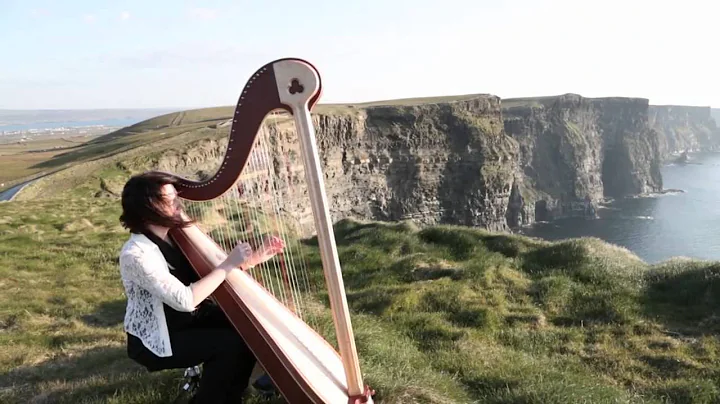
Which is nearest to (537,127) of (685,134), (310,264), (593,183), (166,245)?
(593,183)

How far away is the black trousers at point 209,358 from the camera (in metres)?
3.06

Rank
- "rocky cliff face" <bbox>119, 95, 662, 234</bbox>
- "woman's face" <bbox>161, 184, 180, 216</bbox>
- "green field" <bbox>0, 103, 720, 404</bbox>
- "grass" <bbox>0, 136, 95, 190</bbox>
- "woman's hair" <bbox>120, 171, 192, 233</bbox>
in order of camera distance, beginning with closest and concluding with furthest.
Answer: "woman's hair" <bbox>120, 171, 192, 233</bbox> < "woman's face" <bbox>161, 184, 180, 216</bbox> < "green field" <bbox>0, 103, 720, 404</bbox> < "grass" <bbox>0, 136, 95, 190</bbox> < "rocky cliff face" <bbox>119, 95, 662, 234</bbox>

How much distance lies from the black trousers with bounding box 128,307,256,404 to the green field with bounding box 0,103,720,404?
1.86 feet

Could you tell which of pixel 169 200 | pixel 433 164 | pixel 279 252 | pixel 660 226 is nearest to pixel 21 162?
pixel 433 164

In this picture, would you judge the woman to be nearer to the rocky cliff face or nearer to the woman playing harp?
the woman playing harp

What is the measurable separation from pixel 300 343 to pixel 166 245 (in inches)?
47.3

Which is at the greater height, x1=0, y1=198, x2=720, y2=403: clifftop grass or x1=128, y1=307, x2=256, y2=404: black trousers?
x1=128, y1=307, x2=256, y2=404: black trousers

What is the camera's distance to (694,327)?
253 inches

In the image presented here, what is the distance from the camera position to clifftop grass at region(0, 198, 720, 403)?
4.21m

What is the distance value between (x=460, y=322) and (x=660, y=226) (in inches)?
3324

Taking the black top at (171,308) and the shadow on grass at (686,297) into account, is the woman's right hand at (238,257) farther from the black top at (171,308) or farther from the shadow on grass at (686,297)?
the shadow on grass at (686,297)

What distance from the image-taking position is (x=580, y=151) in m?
101

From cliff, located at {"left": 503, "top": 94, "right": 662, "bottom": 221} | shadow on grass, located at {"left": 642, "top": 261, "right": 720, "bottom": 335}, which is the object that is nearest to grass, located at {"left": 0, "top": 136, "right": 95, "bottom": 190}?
shadow on grass, located at {"left": 642, "top": 261, "right": 720, "bottom": 335}

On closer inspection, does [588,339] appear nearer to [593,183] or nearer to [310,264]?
[310,264]
